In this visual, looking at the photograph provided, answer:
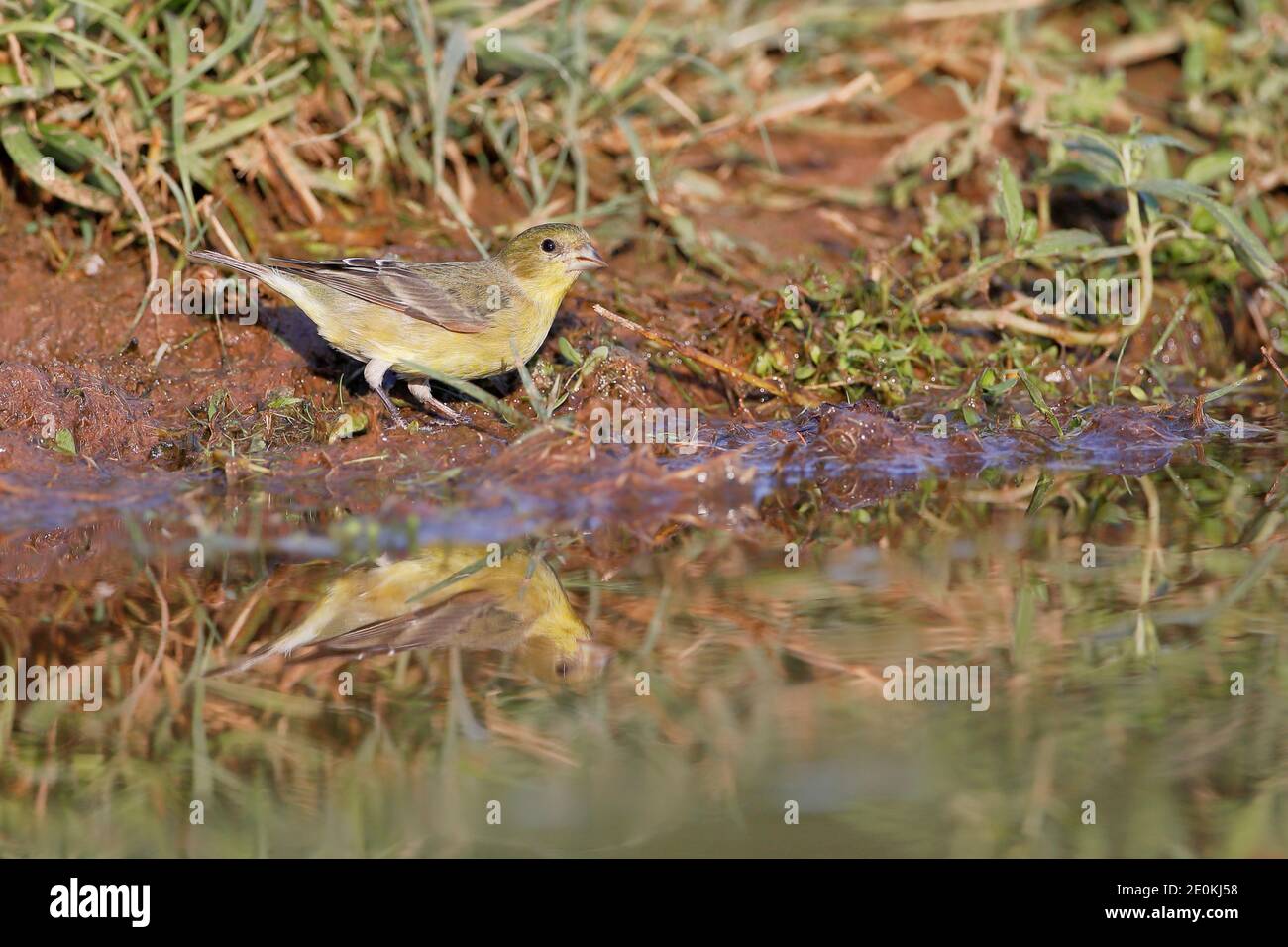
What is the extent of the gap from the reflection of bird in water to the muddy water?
0.01 metres

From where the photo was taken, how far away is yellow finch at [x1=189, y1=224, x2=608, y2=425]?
19.3ft

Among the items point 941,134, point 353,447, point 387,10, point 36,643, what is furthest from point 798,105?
point 36,643

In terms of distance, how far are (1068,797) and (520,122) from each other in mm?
4713

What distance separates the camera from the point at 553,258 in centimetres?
609

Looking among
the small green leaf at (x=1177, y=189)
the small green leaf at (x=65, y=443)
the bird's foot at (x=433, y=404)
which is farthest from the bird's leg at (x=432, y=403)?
the small green leaf at (x=1177, y=189)

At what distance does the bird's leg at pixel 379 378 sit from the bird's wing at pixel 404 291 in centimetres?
25

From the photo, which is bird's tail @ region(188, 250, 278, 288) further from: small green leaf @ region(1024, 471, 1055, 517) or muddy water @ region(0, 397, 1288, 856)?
small green leaf @ region(1024, 471, 1055, 517)

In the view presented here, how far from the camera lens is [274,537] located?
15.8ft

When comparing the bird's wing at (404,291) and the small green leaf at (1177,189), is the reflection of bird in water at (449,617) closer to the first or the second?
the bird's wing at (404,291)

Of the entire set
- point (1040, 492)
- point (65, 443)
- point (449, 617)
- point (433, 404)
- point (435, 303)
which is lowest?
point (449, 617)

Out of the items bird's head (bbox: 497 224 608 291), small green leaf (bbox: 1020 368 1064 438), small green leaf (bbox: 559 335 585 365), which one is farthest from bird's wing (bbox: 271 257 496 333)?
small green leaf (bbox: 1020 368 1064 438)

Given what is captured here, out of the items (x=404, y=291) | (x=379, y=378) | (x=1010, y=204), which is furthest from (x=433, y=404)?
(x=1010, y=204)

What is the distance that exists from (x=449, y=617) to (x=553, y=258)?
227 centimetres

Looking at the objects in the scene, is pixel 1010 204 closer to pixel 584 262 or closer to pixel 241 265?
pixel 584 262
